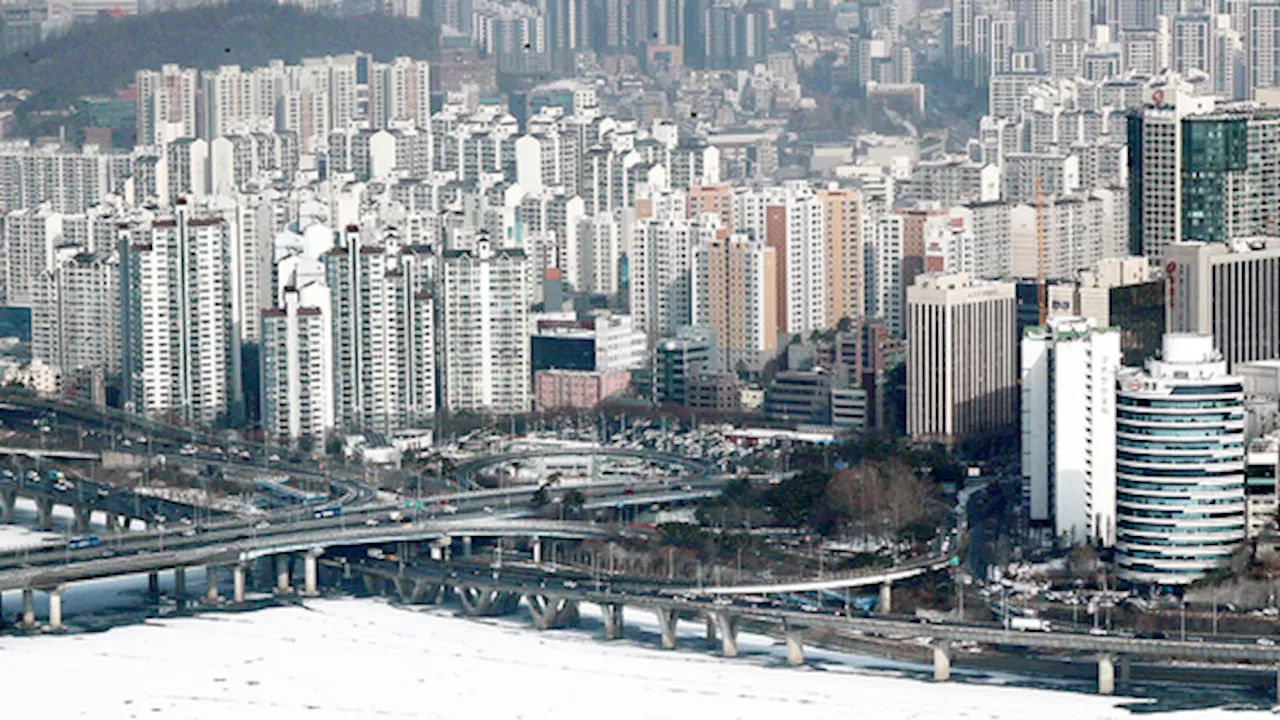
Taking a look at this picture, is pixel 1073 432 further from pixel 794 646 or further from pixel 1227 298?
pixel 1227 298

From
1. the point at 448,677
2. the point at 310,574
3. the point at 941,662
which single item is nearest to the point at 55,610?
the point at 310,574

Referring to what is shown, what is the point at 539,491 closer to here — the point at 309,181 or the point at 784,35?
the point at 309,181

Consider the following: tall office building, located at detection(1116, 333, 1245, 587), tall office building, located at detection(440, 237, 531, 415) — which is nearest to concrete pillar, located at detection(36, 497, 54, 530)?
tall office building, located at detection(440, 237, 531, 415)

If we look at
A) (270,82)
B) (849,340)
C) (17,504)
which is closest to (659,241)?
(849,340)

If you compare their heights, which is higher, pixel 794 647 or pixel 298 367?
pixel 298 367

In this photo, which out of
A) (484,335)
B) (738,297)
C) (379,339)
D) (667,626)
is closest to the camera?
(667,626)

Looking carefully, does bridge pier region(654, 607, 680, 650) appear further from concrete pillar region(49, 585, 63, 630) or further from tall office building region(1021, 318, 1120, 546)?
concrete pillar region(49, 585, 63, 630)
